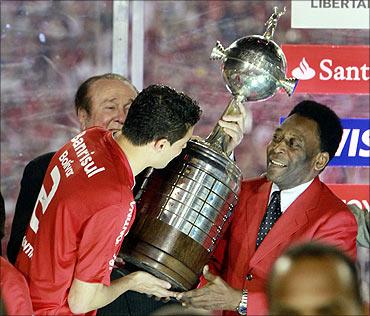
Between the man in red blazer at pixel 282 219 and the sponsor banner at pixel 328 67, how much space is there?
1.06 metres

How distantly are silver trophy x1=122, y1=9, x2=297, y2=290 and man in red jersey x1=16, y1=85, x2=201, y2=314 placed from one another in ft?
0.26

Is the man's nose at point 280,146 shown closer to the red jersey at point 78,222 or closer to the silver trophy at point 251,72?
the silver trophy at point 251,72

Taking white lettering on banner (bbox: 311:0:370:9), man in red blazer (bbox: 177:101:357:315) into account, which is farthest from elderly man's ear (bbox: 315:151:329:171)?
white lettering on banner (bbox: 311:0:370:9)

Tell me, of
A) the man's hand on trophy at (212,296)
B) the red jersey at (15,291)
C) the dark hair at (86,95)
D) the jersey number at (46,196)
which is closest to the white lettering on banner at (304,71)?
the dark hair at (86,95)

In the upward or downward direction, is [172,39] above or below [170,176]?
above

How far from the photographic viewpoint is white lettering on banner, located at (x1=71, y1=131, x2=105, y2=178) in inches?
116

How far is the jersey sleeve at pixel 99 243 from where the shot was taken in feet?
9.41

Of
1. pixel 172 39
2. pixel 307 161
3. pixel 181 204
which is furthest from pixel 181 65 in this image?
pixel 181 204

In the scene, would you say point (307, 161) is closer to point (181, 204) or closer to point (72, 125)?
point (181, 204)

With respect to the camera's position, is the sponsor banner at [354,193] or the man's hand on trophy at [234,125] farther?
the sponsor banner at [354,193]

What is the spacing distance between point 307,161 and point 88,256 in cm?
95

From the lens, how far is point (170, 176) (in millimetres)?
3176

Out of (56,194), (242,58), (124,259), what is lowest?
(124,259)

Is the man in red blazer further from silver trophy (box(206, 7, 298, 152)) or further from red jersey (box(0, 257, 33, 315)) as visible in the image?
red jersey (box(0, 257, 33, 315))
